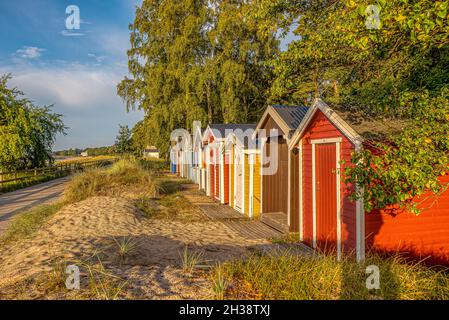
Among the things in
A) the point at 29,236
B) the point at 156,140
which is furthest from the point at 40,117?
the point at 29,236

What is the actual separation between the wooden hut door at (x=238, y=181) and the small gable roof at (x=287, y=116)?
7.86ft

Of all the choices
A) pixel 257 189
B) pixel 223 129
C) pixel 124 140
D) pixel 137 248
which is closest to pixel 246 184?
pixel 257 189

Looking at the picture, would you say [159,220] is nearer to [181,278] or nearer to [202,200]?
[202,200]

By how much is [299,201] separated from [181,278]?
211 inches

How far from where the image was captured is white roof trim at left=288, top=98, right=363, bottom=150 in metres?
6.49

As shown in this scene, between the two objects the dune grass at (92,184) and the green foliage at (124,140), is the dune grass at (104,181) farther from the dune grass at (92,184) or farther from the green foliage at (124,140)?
the green foliage at (124,140)

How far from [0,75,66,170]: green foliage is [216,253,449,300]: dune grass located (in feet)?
80.1

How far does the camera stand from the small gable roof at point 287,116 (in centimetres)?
980

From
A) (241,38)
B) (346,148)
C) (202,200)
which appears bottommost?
(202,200)

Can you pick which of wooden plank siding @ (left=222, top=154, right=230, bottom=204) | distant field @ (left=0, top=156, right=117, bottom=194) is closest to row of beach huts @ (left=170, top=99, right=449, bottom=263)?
wooden plank siding @ (left=222, top=154, right=230, bottom=204)

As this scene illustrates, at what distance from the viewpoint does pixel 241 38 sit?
87.5 feet

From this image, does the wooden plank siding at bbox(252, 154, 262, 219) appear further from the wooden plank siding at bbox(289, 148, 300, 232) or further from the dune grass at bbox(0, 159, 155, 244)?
the dune grass at bbox(0, 159, 155, 244)

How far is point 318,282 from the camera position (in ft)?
13.3

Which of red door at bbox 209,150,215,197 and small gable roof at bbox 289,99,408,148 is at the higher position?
small gable roof at bbox 289,99,408,148
